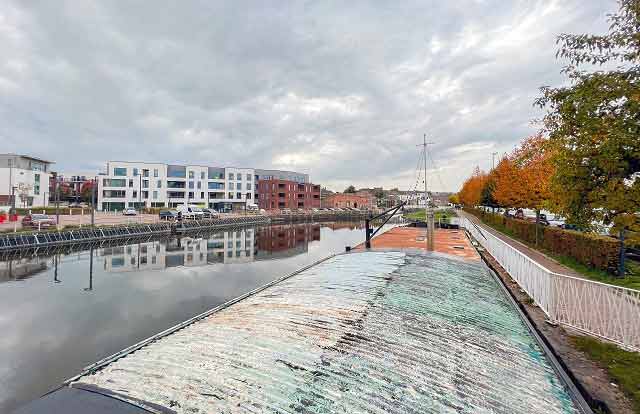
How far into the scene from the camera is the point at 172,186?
69.5 m

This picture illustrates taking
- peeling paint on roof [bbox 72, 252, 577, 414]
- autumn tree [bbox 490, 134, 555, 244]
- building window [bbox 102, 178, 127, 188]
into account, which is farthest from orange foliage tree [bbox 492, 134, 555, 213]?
building window [bbox 102, 178, 127, 188]

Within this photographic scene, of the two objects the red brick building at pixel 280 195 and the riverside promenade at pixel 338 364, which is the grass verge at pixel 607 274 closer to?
the riverside promenade at pixel 338 364

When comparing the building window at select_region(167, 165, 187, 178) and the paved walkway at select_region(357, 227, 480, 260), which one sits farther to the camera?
the building window at select_region(167, 165, 187, 178)

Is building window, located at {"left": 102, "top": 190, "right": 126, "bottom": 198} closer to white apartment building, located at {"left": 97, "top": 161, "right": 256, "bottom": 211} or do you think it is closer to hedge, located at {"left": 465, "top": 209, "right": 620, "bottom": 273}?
white apartment building, located at {"left": 97, "top": 161, "right": 256, "bottom": 211}

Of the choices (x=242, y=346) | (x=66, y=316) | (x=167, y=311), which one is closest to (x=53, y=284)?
(x=66, y=316)

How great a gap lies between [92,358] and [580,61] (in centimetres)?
1354

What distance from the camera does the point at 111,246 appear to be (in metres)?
28.3

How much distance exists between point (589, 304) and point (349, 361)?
7.03 m

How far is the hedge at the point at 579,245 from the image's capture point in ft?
38.9

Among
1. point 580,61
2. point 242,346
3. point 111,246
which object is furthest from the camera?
point 111,246

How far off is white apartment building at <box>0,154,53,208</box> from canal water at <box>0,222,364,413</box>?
40192 mm

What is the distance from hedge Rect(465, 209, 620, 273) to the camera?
11852mm

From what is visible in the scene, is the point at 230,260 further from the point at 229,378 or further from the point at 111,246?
the point at 229,378

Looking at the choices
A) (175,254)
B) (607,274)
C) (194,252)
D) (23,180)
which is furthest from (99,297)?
(23,180)
